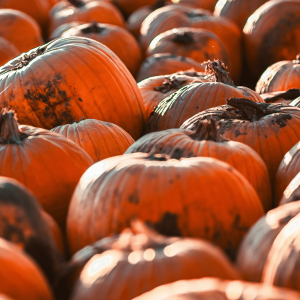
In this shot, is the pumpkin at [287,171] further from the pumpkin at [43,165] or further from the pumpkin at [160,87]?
the pumpkin at [160,87]

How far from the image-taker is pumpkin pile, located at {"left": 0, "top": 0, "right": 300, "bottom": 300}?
3.43ft

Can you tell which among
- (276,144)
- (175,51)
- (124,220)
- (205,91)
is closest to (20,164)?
(124,220)

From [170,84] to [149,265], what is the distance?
244 centimetres

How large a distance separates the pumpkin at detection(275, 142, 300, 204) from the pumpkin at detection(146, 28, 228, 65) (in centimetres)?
293

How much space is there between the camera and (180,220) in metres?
1.36

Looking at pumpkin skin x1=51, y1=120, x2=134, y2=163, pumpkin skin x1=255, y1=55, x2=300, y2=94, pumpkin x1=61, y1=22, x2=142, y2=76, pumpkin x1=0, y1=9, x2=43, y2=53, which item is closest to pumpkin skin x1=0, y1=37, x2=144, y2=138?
pumpkin skin x1=51, y1=120, x2=134, y2=163

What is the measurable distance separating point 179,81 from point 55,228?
206cm

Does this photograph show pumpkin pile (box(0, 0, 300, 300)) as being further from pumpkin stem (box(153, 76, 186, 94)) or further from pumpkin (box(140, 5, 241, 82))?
pumpkin (box(140, 5, 241, 82))

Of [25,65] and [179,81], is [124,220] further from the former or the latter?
[179,81]

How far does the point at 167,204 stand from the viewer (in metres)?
1.36

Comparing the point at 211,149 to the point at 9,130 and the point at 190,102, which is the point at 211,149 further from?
the point at 190,102

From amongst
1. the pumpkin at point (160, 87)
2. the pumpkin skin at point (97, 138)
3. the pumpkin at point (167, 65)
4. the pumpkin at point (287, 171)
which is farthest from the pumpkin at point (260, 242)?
the pumpkin at point (167, 65)

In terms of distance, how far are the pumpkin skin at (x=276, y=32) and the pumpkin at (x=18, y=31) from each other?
8.00 ft

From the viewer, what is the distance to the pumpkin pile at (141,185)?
3.43 feet
